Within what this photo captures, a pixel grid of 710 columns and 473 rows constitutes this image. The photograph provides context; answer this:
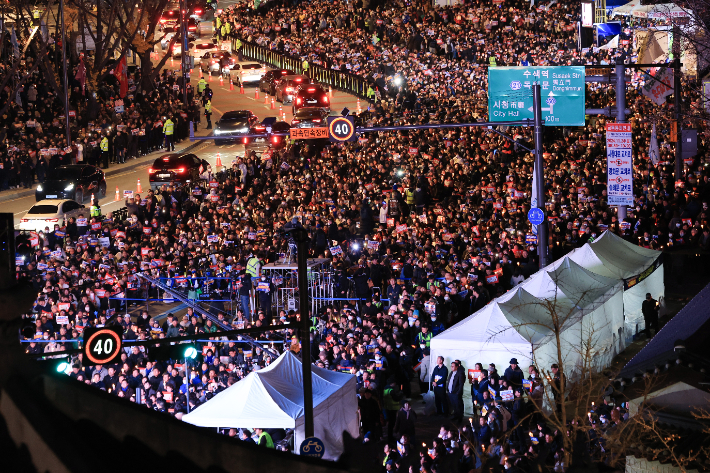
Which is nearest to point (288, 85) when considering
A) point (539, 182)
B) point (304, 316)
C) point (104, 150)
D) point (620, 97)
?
point (104, 150)

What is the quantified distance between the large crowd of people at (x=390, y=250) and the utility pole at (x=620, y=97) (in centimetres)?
42

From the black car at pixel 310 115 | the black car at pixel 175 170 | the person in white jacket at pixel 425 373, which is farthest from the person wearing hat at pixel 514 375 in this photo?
the black car at pixel 310 115

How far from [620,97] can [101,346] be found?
19009 mm

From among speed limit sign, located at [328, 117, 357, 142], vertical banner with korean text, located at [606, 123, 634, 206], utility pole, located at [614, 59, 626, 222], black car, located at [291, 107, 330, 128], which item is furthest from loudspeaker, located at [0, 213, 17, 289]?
black car, located at [291, 107, 330, 128]

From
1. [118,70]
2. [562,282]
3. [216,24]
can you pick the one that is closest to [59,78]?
[118,70]

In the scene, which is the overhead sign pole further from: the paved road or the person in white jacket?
the paved road

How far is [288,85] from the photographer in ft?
178

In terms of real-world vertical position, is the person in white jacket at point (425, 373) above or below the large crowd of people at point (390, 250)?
below

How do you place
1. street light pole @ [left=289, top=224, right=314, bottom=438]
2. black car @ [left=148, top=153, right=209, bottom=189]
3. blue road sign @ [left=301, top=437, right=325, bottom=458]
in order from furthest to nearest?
black car @ [left=148, top=153, right=209, bottom=189] → street light pole @ [left=289, top=224, right=314, bottom=438] → blue road sign @ [left=301, top=437, right=325, bottom=458]

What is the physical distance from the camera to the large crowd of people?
695 inches

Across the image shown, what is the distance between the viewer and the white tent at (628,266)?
21.5 metres

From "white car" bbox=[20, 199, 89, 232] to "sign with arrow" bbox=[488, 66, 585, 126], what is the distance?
16351 millimetres

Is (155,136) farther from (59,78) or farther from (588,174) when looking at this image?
(588,174)

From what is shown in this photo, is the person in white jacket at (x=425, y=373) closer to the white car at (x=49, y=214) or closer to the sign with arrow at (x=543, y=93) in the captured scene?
the sign with arrow at (x=543, y=93)
